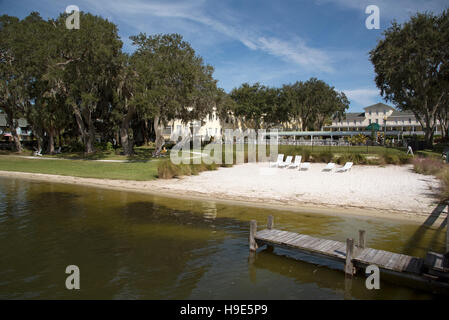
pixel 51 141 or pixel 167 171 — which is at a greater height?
pixel 51 141

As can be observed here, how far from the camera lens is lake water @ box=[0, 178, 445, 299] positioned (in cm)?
681

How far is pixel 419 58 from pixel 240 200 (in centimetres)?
3179

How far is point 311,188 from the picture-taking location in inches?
657

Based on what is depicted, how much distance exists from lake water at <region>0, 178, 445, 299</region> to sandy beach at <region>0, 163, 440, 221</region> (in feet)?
4.20

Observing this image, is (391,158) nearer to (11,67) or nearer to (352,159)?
(352,159)

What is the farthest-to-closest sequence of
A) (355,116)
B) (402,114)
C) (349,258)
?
(355,116) → (402,114) → (349,258)

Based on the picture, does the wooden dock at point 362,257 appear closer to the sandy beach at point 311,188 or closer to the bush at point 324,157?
the sandy beach at point 311,188

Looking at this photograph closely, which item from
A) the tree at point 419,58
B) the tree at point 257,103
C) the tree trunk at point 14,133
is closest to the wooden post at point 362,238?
the tree at point 419,58

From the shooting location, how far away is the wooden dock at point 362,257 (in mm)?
6605

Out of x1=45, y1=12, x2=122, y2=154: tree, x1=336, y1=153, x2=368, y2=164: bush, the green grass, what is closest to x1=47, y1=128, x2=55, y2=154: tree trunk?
x1=45, y1=12, x2=122, y2=154: tree

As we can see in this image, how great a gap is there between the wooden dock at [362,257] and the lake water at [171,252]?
411mm

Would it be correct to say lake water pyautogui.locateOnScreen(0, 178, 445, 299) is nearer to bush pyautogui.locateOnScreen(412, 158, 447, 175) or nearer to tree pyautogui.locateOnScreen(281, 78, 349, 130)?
bush pyautogui.locateOnScreen(412, 158, 447, 175)

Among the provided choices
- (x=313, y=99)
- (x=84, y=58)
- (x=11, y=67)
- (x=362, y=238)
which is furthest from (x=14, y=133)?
(x=313, y=99)
